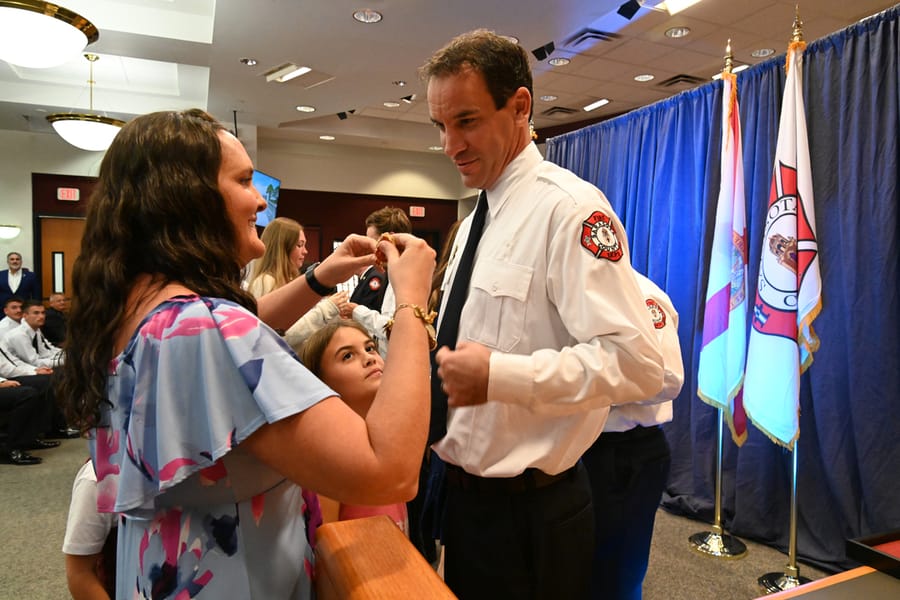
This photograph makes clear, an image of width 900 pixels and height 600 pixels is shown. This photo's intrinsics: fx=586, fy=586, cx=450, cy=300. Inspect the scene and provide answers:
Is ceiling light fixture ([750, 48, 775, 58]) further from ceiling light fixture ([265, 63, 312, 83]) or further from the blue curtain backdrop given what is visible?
ceiling light fixture ([265, 63, 312, 83])

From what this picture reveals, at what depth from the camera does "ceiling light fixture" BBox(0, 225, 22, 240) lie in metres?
8.02

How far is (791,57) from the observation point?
2887 millimetres

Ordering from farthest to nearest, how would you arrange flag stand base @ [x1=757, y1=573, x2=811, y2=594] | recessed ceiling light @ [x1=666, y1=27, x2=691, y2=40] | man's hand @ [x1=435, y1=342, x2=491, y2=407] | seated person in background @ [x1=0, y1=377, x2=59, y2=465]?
recessed ceiling light @ [x1=666, y1=27, x2=691, y2=40], seated person in background @ [x1=0, y1=377, x2=59, y2=465], flag stand base @ [x1=757, y1=573, x2=811, y2=594], man's hand @ [x1=435, y1=342, x2=491, y2=407]

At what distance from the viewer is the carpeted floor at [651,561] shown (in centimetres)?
276

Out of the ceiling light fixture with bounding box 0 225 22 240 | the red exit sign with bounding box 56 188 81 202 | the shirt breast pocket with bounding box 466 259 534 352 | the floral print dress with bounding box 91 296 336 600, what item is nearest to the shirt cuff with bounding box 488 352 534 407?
the shirt breast pocket with bounding box 466 259 534 352

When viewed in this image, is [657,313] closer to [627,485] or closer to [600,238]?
[627,485]

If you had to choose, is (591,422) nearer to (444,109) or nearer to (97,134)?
(444,109)

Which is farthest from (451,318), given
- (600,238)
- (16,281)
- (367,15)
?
(16,281)

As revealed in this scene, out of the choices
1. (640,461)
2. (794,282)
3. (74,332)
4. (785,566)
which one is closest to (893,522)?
(785,566)

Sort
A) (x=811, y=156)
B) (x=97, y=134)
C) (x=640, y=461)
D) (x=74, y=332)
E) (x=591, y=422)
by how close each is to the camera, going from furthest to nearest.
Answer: (x=97, y=134) < (x=811, y=156) < (x=640, y=461) < (x=591, y=422) < (x=74, y=332)

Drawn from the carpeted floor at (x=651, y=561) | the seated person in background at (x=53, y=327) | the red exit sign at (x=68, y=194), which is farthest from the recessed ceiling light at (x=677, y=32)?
the red exit sign at (x=68, y=194)

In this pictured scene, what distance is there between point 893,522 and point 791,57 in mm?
2255

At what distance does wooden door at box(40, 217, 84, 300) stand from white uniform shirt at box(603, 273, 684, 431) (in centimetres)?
872

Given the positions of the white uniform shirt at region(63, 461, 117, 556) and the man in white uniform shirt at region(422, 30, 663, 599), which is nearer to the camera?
the man in white uniform shirt at region(422, 30, 663, 599)
